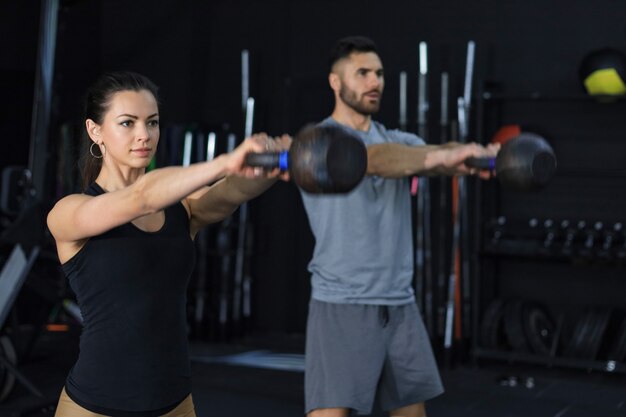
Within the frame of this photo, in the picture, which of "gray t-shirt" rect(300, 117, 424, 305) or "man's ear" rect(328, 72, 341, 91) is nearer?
"gray t-shirt" rect(300, 117, 424, 305)

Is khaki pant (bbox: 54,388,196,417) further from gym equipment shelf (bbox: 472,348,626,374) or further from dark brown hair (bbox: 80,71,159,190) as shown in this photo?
gym equipment shelf (bbox: 472,348,626,374)

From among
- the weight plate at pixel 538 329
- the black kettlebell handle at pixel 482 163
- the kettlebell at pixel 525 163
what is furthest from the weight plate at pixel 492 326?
the kettlebell at pixel 525 163

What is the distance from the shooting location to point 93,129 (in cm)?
217

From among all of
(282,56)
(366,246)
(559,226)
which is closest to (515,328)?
(559,226)

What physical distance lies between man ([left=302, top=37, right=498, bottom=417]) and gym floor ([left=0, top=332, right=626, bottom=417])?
56.8 inches

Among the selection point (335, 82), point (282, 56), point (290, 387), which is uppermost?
point (282, 56)

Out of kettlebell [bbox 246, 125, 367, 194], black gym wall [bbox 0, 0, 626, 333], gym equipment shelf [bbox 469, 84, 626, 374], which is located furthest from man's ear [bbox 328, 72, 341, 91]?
black gym wall [bbox 0, 0, 626, 333]

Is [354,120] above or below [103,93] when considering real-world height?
above

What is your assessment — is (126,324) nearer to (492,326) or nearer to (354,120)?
(354,120)

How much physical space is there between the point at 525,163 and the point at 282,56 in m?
4.63

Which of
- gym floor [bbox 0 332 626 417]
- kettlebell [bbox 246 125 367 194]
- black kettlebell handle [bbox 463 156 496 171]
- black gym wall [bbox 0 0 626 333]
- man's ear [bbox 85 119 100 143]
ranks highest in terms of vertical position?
black gym wall [bbox 0 0 626 333]

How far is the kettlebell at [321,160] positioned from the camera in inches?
63.7

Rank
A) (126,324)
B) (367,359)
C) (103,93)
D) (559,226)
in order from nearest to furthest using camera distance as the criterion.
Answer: (126,324) < (103,93) < (367,359) < (559,226)

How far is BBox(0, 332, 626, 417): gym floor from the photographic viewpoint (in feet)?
14.8
